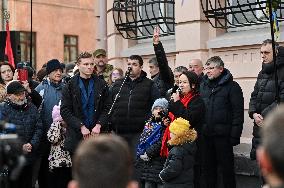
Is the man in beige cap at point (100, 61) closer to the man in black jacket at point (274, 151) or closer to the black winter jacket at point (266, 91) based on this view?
the black winter jacket at point (266, 91)

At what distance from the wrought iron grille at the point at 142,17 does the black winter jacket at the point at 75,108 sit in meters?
→ 3.16

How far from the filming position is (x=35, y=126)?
864 centimetres

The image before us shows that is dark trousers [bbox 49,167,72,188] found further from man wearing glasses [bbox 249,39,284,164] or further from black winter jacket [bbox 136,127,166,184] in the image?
man wearing glasses [bbox 249,39,284,164]

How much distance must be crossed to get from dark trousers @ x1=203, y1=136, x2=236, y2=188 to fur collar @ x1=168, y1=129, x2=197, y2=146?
1.05 m

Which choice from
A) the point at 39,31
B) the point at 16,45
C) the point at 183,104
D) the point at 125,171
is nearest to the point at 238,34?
the point at 183,104

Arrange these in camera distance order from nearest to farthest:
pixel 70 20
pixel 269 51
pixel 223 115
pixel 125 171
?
pixel 125 171, pixel 269 51, pixel 223 115, pixel 70 20

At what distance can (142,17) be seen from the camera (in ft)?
39.0

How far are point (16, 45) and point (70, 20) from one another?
68.2 ft

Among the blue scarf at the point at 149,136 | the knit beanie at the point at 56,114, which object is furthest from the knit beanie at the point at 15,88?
the blue scarf at the point at 149,136

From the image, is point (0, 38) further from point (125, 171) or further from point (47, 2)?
point (47, 2)

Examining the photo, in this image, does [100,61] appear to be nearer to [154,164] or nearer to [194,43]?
[194,43]

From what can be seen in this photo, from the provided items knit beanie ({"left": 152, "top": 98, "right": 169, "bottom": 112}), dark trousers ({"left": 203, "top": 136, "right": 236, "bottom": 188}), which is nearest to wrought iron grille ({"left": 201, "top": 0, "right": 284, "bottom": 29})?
dark trousers ({"left": 203, "top": 136, "right": 236, "bottom": 188})

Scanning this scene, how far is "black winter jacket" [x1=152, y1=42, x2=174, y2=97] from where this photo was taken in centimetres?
886

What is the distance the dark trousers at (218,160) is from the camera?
27.6ft
